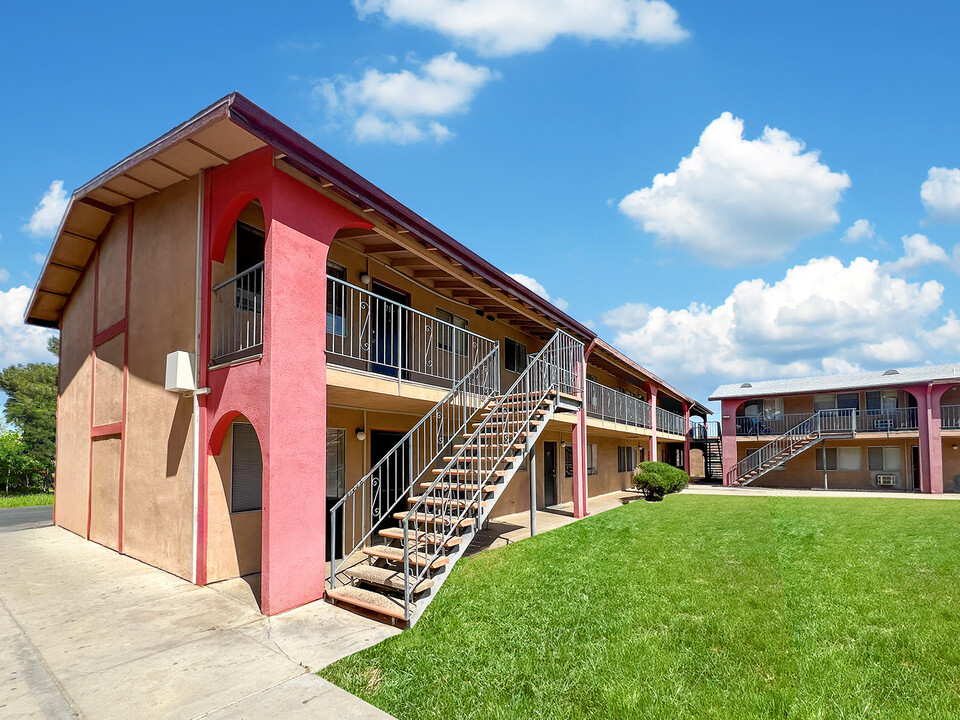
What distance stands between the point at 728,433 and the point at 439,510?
26042 mm

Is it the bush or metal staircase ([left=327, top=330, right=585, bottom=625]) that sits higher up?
metal staircase ([left=327, top=330, right=585, bottom=625])

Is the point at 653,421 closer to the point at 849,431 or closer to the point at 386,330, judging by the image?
the point at 849,431

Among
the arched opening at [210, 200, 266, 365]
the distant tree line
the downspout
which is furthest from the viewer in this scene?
the distant tree line

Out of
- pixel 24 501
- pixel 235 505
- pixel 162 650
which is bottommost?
pixel 24 501

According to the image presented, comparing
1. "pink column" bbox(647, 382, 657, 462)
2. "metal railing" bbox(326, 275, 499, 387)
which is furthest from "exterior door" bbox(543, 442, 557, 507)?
"pink column" bbox(647, 382, 657, 462)

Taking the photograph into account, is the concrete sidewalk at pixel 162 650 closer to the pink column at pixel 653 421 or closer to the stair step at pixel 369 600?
the stair step at pixel 369 600

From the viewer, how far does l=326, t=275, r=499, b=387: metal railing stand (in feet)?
31.3

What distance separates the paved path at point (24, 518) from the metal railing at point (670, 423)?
22962 mm

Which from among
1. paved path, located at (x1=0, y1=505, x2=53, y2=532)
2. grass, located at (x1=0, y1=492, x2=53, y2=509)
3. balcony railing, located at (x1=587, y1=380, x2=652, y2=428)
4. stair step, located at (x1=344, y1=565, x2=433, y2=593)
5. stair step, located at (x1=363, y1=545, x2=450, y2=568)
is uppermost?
balcony railing, located at (x1=587, y1=380, x2=652, y2=428)

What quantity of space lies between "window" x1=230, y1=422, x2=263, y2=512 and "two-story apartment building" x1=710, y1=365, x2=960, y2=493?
82.8 feet

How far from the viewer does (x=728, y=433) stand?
99.7 ft

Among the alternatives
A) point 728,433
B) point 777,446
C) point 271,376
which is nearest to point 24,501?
point 271,376

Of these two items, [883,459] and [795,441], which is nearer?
[883,459]

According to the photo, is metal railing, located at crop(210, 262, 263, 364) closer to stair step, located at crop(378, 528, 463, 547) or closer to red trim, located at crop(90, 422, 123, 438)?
stair step, located at crop(378, 528, 463, 547)
